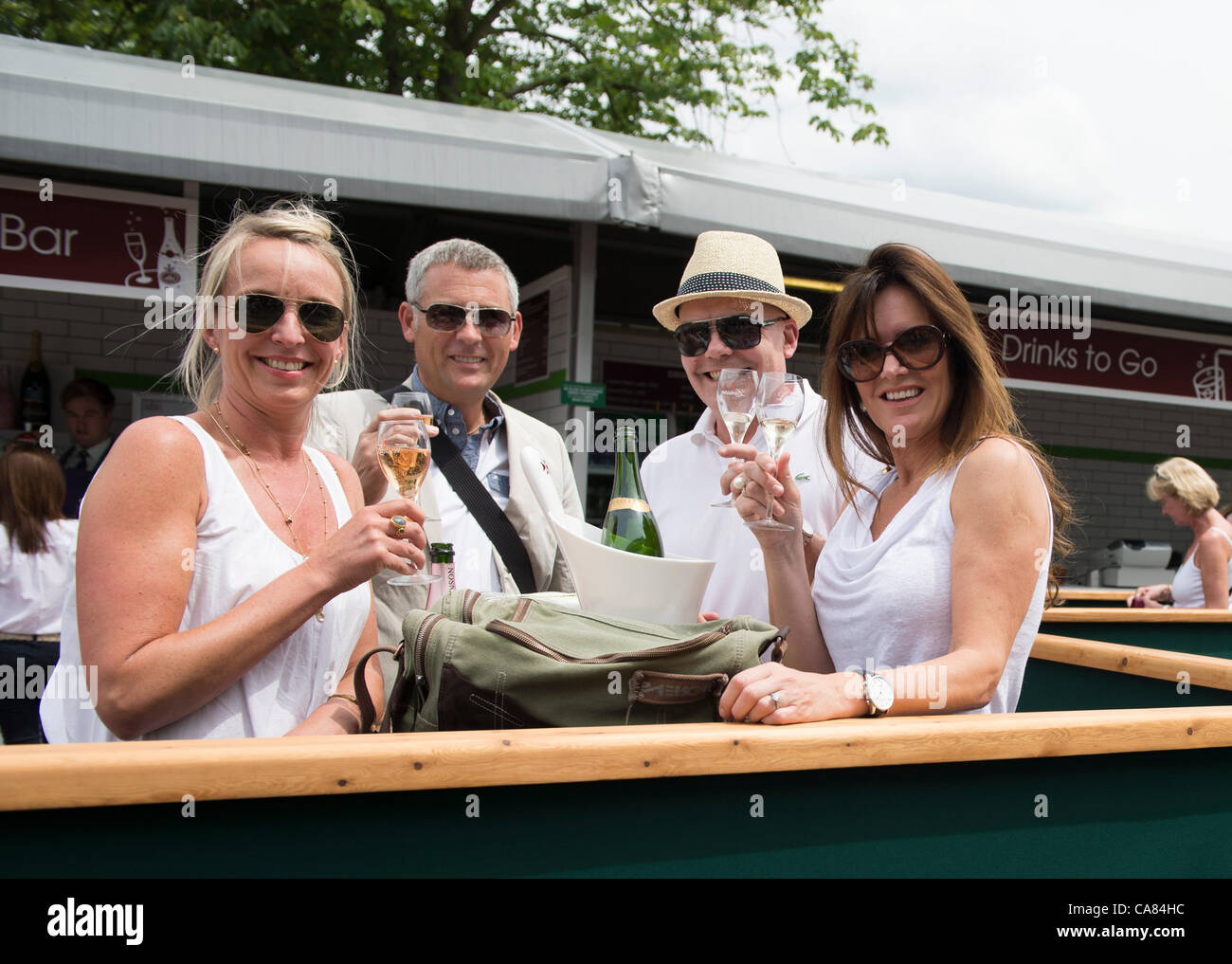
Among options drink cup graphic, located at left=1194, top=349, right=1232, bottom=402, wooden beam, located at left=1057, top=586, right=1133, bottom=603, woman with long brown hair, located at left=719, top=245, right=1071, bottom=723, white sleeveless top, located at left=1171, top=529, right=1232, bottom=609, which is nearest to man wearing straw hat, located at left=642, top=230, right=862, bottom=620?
woman with long brown hair, located at left=719, top=245, right=1071, bottom=723

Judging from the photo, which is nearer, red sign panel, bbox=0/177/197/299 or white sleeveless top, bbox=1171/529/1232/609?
red sign panel, bbox=0/177/197/299

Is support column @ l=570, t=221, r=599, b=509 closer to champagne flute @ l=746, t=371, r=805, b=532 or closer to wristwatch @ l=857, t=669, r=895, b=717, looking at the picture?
champagne flute @ l=746, t=371, r=805, b=532

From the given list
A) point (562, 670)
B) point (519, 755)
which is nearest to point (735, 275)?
point (562, 670)

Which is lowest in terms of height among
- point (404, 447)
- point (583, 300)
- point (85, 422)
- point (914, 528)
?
point (914, 528)

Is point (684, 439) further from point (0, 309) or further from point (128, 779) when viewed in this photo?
point (0, 309)

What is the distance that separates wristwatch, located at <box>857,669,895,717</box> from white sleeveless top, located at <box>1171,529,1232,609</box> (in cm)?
570

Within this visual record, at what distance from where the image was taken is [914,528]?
5.57 feet

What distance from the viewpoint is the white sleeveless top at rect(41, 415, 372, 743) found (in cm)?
151

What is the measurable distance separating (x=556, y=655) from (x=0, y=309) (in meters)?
7.42

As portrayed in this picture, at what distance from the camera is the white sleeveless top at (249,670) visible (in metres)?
1.51

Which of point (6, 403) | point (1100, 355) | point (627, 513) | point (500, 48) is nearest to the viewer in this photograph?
point (627, 513)

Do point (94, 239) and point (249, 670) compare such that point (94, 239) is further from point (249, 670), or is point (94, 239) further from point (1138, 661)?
point (1138, 661)

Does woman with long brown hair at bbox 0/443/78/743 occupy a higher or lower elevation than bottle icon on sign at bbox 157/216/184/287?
lower

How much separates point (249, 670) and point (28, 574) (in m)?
3.04
